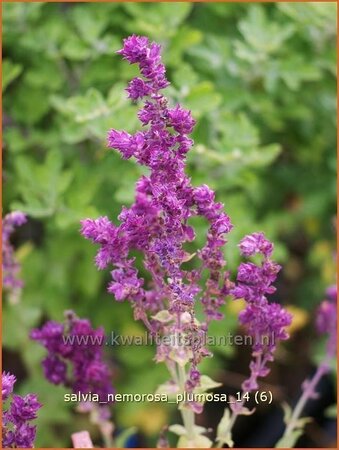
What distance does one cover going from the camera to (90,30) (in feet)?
5.36

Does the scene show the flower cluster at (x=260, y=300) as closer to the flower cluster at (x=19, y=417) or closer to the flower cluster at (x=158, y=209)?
the flower cluster at (x=158, y=209)

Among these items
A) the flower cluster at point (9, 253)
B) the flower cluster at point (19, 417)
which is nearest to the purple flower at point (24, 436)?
the flower cluster at point (19, 417)

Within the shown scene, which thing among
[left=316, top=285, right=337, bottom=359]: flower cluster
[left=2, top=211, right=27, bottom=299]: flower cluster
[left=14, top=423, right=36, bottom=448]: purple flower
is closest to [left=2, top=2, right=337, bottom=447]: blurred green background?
[left=2, top=211, right=27, bottom=299]: flower cluster

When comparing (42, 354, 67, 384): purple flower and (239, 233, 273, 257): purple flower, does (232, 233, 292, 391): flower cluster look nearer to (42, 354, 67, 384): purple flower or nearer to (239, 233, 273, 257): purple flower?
(239, 233, 273, 257): purple flower

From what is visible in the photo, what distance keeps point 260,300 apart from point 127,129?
612 mm

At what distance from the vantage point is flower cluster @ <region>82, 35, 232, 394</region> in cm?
85

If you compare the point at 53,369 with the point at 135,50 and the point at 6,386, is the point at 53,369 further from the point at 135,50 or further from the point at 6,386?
the point at 135,50

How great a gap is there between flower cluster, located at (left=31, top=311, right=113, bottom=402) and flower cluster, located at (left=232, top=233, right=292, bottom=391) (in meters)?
0.24

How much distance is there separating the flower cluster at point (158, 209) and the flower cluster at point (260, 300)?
0.04 meters

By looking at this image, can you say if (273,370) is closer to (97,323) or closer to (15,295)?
(97,323)

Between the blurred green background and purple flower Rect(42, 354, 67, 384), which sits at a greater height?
the blurred green background

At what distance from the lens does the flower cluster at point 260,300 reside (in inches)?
36.0

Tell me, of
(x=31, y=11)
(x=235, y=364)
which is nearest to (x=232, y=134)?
(x=31, y=11)

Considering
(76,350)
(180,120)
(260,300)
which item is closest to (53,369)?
(76,350)
